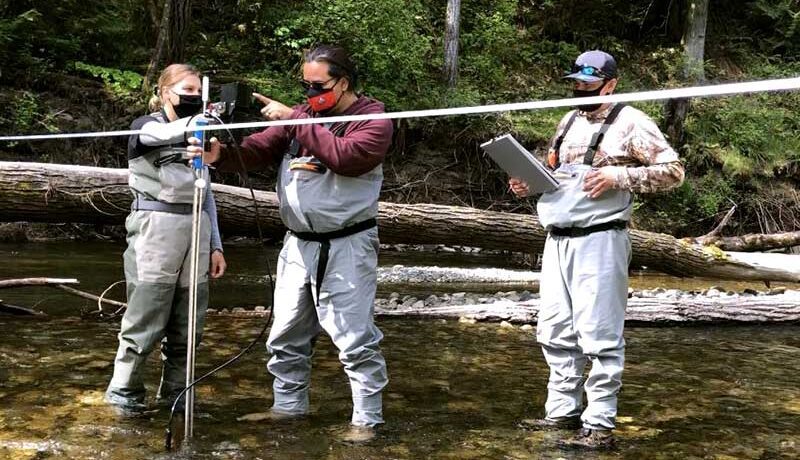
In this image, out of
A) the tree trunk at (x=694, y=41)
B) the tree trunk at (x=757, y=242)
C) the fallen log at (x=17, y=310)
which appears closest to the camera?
the fallen log at (x=17, y=310)

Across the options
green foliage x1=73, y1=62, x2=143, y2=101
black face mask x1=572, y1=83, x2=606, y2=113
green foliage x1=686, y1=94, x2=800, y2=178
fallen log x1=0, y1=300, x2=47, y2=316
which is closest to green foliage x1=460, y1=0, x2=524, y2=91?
green foliage x1=686, y1=94, x2=800, y2=178

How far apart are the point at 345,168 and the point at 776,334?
5.28 m

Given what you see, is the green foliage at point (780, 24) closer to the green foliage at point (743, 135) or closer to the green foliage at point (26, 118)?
the green foliage at point (743, 135)

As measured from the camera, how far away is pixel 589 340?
11.3ft

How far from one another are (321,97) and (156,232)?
1059mm

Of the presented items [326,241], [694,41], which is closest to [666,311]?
[326,241]

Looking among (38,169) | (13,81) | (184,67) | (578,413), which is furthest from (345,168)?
(13,81)

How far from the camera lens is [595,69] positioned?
3564 mm

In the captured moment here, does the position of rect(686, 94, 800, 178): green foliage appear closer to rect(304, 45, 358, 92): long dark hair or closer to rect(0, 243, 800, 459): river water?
rect(0, 243, 800, 459): river water

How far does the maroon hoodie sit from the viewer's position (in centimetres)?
329

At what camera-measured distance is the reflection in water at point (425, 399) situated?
3.28 metres

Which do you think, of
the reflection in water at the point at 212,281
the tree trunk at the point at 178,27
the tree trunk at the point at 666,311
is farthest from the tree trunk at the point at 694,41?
the tree trunk at the point at 178,27

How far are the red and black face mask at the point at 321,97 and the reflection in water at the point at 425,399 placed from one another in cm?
158

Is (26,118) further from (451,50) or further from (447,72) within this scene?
(451,50)
